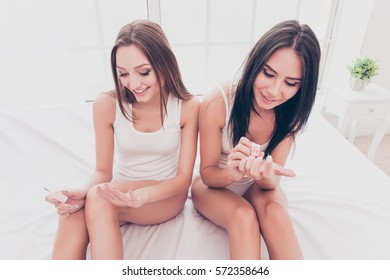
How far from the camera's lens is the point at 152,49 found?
2.99 ft

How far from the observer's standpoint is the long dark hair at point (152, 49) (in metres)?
0.90

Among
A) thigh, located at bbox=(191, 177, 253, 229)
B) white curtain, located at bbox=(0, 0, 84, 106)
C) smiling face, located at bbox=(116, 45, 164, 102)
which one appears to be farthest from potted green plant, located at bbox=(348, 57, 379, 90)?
white curtain, located at bbox=(0, 0, 84, 106)

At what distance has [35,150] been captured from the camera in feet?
4.59

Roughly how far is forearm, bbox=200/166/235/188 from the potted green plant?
1.24 meters

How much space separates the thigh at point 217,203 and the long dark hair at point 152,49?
1.14ft

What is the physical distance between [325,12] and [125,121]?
2059 mm

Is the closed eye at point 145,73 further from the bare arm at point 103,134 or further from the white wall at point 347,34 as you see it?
the white wall at point 347,34

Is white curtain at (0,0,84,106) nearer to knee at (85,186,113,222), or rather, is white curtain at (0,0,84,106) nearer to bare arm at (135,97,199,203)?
bare arm at (135,97,199,203)

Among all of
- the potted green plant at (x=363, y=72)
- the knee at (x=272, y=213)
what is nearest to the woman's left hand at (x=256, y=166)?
the knee at (x=272, y=213)

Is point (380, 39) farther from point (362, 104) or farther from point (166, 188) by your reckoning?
point (166, 188)

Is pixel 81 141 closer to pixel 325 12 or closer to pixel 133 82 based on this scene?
pixel 133 82

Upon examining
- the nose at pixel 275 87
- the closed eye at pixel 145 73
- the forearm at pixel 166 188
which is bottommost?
the forearm at pixel 166 188

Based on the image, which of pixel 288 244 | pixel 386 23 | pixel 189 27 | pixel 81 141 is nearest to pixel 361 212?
pixel 288 244

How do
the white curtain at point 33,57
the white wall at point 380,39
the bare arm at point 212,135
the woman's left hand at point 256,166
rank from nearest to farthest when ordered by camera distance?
1. the woman's left hand at point 256,166
2. the bare arm at point 212,135
3. the white curtain at point 33,57
4. the white wall at point 380,39
